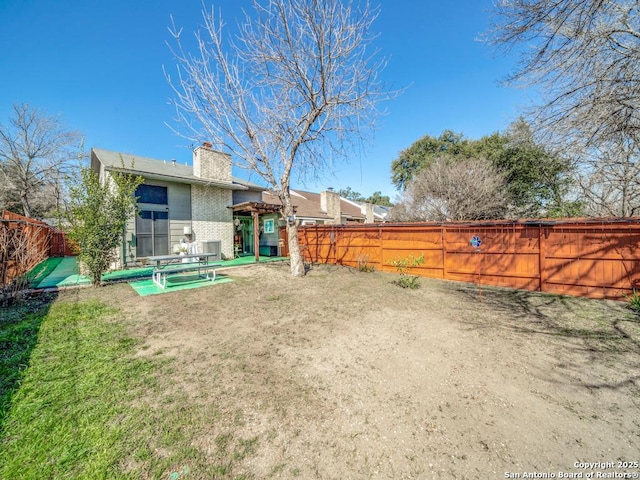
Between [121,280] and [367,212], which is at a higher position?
[367,212]

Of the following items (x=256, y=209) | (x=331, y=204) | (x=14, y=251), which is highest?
(x=331, y=204)

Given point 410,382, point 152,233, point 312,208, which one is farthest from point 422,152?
point 410,382

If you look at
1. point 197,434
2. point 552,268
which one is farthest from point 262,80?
point 552,268

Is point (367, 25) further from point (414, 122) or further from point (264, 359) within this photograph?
point (264, 359)

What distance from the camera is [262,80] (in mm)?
7734

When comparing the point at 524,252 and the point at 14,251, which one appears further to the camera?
the point at 524,252

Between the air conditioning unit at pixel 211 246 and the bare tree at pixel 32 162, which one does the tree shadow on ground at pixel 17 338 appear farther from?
the bare tree at pixel 32 162

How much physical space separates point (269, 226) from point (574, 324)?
13295mm

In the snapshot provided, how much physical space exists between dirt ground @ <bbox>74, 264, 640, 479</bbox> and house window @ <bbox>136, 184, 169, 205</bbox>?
694 cm

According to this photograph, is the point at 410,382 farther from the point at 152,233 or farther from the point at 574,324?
the point at 152,233

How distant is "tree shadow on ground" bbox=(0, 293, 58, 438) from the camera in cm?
251

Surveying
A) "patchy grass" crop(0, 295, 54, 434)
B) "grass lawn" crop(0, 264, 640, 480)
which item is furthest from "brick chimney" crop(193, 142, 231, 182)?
"grass lawn" crop(0, 264, 640, 480)

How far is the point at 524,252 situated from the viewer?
709 cm

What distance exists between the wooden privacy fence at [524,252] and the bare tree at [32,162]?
80.5 ft
